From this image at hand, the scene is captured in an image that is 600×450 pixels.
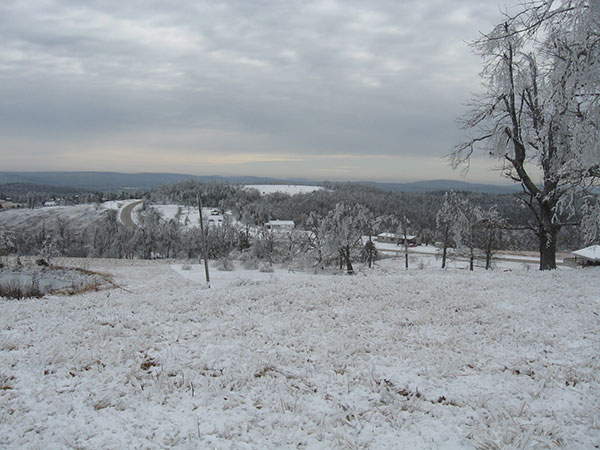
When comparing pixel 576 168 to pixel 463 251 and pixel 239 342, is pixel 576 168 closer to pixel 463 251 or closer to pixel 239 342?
pixel 239 342

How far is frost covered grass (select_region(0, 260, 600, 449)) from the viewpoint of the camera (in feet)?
14.1

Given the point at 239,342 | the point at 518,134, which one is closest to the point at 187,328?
the point at 239,342

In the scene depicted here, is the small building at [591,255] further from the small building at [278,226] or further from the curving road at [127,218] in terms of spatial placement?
the curving road at [127,218]

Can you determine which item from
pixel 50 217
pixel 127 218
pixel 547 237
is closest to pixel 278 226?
pixel 547 237

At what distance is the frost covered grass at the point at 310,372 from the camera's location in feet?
14.1

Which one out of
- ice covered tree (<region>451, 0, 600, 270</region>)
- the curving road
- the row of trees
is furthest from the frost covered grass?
the curving road

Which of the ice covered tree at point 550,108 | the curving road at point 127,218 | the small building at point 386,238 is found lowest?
the small building at point 386,238

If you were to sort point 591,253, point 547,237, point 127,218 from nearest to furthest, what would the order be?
point 547,237 → point 591,253 → point 127,218

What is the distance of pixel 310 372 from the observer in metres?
6.02

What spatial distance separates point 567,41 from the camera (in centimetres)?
522

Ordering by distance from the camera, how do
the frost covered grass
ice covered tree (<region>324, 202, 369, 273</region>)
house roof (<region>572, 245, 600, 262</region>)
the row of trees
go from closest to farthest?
the frost covered grass
ice covered tree (<region>324, 202, 369, 273</region>)
the row of trees
house roof (<region>572, 245, 600, 262</region>)

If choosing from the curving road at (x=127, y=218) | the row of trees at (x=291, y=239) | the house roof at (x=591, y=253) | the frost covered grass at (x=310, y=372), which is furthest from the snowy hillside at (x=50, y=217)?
the house roof at (x=591, y=253)

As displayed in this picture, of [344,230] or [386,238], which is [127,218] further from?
[344,230]

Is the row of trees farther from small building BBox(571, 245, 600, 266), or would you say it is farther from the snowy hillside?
small building BBox(571, 245, 600, 266)
